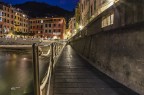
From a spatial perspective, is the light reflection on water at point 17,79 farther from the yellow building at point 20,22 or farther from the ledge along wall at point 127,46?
the yellow building at point 20,22

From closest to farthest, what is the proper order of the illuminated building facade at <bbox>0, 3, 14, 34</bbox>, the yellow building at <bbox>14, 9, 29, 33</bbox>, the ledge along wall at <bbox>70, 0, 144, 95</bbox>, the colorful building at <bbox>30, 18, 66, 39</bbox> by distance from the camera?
the ledge along wall at <bbox>70, 0, 144, 95</bbox> → the illuminated building facade at <bbox>0, 3, 14, 34</bbox> → the yellow building at <bbox>14, 9, 29, 33</bbox> → the colorful building at <bbox>30, 18, 66, 39</bbox>

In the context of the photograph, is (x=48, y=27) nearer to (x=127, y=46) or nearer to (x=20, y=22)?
(x=20, y=22)

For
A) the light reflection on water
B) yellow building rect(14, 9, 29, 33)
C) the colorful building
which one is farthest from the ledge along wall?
the colorful building

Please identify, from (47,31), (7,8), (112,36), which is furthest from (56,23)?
(112,36)

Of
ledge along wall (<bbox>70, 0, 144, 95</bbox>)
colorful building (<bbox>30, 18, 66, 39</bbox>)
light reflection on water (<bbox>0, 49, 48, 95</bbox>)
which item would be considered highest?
colorful building (<bbox>30, 18, 66, 39</bbox>)

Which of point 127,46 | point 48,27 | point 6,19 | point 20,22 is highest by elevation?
point 20,22

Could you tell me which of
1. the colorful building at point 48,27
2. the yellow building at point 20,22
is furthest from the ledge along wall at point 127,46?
the colorful building at point 48,27

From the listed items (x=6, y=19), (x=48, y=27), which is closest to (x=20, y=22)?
(x=48, y=27)

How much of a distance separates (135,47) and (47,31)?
11116cm

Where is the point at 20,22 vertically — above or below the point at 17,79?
above

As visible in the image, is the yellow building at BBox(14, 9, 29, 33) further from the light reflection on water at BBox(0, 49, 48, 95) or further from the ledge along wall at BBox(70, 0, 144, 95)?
the ledge along wall at BBox(70, 0, 144, 95)

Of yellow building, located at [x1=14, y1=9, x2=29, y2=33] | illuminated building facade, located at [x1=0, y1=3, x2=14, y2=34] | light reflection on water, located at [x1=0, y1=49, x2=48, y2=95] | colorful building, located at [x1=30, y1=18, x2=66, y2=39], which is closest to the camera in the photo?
light reflection on water, located at [x1=0, y1=49, x2=48, y2=95]

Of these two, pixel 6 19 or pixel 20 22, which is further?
pixel 20 22

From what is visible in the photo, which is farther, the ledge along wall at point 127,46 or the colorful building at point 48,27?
the colorful building at point 48,27
